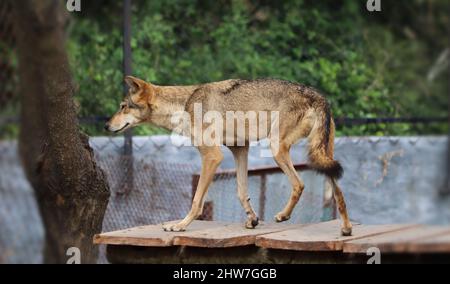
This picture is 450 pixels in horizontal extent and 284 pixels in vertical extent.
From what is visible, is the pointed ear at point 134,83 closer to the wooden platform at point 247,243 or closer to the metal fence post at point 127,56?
the wooden platform at point 247,243

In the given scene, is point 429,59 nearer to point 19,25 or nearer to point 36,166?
point 36,166

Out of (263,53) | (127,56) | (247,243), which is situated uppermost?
(263,53)

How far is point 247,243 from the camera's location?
5711 millimetres

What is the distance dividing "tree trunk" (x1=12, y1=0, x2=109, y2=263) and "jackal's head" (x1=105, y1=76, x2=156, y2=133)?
0.45 meters

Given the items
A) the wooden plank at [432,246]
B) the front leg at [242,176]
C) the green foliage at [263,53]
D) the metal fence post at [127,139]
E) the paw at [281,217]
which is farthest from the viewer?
the green foliage at [263,53]

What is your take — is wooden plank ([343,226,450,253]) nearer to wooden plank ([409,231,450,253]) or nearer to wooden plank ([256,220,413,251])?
wooden plank ([409,231,450,253])

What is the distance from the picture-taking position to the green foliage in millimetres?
11992

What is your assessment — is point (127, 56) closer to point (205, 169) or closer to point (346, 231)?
point (205, 169)

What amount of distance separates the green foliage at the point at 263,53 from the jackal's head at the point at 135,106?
4.49m

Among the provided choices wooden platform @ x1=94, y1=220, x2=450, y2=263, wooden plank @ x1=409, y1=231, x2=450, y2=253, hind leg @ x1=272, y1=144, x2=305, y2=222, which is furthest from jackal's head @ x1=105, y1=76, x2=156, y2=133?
wooden plank @ x1=409, y1=231, x2=450, y2=253

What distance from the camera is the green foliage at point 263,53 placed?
1199 centimetres

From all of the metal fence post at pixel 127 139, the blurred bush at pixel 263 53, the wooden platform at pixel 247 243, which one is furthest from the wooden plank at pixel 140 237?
the blurred bush at pixel 263 53

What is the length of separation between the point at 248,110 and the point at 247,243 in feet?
3.21

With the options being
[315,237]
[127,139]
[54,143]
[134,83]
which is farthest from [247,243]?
[127,139]
